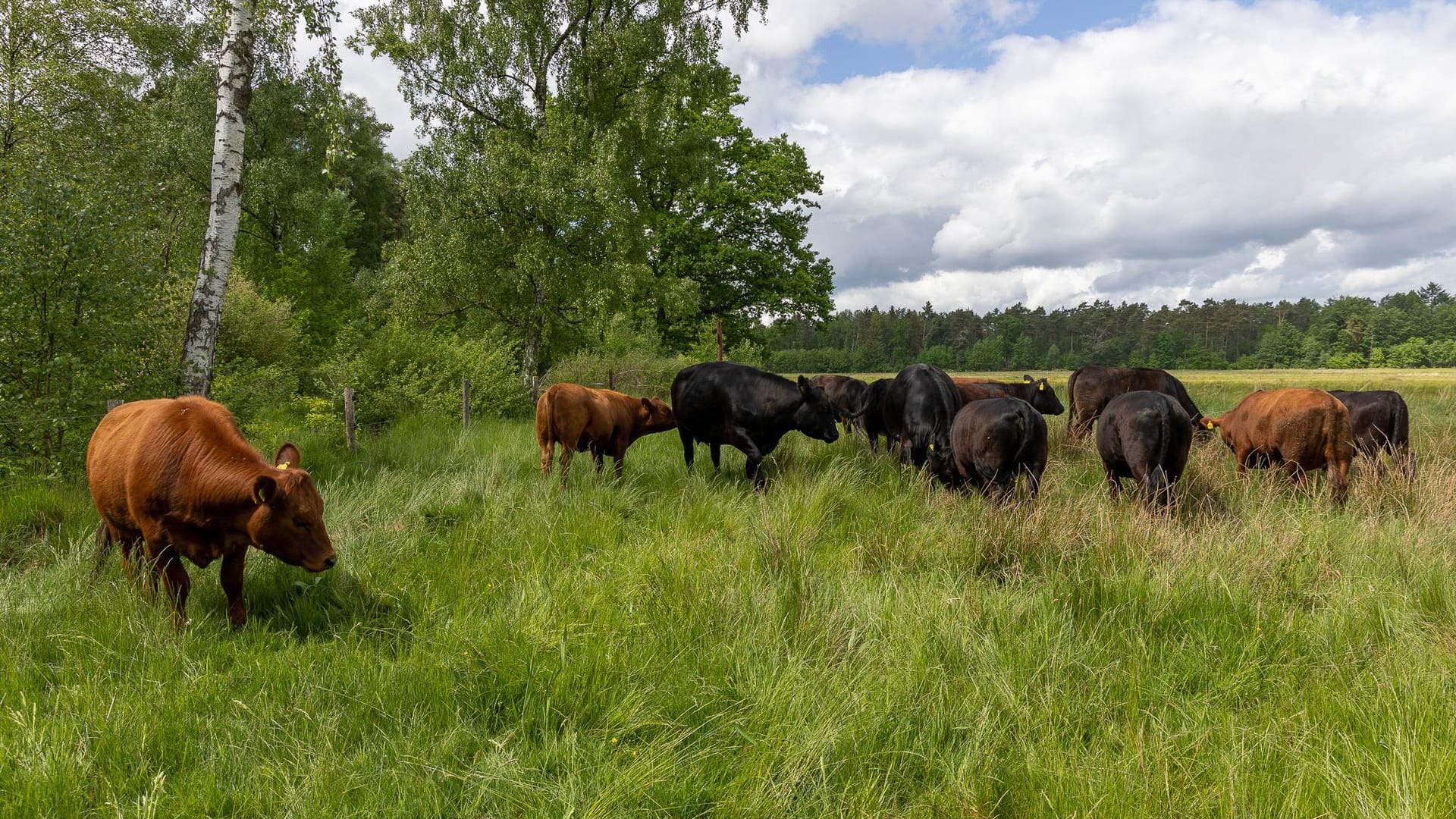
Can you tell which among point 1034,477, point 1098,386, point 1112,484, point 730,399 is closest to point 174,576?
point 730,399

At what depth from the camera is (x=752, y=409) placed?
824cm

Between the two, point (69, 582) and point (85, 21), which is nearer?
point (69, 582)

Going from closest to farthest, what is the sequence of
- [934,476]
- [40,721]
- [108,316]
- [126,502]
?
1. [40,721]
2. [126,502]
3. [108,316]
4. [934,476]

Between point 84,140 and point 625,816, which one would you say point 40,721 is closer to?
point 625,816

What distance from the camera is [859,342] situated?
11169cm

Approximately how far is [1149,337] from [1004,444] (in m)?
137

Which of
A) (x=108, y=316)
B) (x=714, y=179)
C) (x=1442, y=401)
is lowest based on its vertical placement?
(x=1442, y=401)

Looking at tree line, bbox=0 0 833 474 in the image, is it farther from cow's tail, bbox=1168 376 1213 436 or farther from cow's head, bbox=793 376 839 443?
cow's tail, bbox=1168 376 1213 436

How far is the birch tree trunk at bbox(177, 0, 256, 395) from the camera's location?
6797 mm

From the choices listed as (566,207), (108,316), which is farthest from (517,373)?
(108,316)

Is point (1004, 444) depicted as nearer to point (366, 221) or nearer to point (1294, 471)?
point (1294, 471)

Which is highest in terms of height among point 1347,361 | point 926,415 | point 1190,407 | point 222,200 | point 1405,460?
point 222,200

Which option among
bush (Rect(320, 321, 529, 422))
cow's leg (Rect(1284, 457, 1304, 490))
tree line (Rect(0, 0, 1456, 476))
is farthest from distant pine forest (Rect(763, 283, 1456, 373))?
cow's leg (Rect(1284, 457, 1304, 490))

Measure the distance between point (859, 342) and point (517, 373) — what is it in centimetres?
9664
